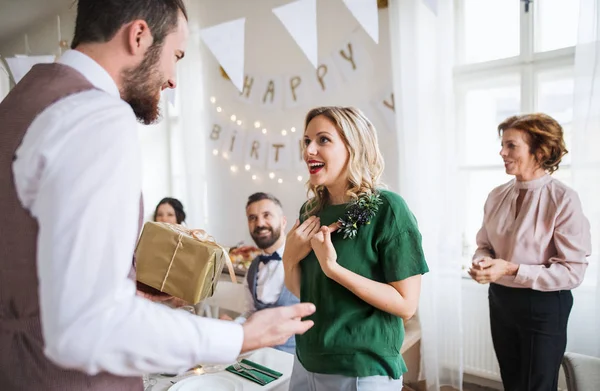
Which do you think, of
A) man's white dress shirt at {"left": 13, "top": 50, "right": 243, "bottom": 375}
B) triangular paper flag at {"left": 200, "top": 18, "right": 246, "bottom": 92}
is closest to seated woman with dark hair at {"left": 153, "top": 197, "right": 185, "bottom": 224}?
triangular paper flag at {"left": 200, "top": 18, "right": 246, "bottom": 92}

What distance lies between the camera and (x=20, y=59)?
10.4ft

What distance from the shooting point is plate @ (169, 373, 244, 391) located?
1366mm

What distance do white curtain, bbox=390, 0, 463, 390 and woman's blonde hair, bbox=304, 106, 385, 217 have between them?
1507mm

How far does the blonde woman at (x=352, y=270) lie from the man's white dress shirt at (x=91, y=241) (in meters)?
0.66

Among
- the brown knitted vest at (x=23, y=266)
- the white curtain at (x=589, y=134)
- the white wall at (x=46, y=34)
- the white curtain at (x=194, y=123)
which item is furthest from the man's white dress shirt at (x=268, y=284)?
the white wall at (x=46, y=34)

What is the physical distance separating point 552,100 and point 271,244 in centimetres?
198

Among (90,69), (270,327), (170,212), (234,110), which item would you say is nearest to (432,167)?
(170,212)

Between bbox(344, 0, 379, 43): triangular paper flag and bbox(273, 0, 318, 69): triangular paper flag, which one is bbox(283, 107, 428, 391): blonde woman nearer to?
bbox(344, 0, 379, 43): triangular paper flag

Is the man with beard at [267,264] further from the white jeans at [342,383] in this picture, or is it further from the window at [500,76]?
the window at [500,76]

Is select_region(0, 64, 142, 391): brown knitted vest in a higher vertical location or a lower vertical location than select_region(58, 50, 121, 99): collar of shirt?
lower

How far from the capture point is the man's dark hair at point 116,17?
2.46ft

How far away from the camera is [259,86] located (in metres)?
4.05

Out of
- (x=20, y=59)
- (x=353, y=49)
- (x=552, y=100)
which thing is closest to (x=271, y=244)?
(x=353, y=49)

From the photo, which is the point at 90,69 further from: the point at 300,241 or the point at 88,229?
the point at 300,241
